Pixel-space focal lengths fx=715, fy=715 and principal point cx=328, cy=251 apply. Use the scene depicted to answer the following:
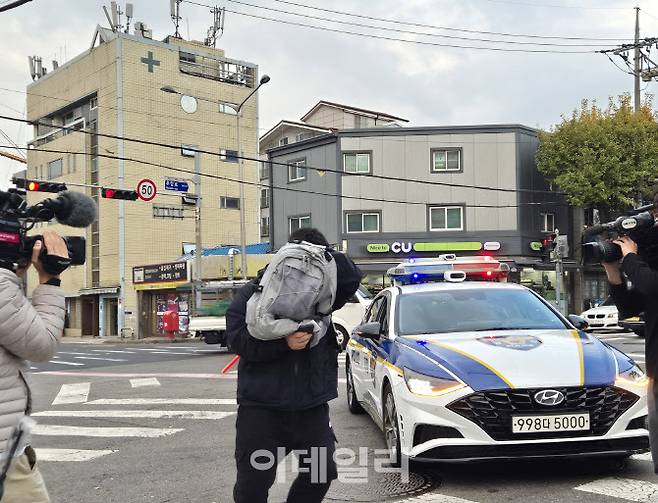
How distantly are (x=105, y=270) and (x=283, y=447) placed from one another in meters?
42.0

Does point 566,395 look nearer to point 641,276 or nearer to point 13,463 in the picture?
point 641,276

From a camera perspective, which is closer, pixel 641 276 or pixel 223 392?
pixel 641 276

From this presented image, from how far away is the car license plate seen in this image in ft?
16.1

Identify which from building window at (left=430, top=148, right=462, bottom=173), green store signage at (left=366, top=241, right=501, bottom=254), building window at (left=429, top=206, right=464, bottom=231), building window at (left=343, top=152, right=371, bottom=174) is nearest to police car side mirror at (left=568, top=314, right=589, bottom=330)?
green store signage at (left=366, top=241, right=501, bottom=254)

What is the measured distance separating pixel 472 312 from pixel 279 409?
3692mm

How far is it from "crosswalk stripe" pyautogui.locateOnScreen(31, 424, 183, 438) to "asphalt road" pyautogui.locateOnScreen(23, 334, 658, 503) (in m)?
0.01

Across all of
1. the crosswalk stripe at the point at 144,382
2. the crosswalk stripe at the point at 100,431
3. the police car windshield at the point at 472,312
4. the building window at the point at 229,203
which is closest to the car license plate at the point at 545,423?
the police car windshield at the point at 472,312

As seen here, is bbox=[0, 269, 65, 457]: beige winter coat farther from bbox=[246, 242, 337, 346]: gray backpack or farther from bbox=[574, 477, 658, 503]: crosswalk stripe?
bbox=[574, 477, 658, 503]: crosswalk stripe

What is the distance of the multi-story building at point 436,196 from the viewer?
101 ft

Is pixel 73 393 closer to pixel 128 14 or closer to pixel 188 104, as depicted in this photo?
pixel 188 104

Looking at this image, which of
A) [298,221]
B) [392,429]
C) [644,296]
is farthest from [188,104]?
[644,296]

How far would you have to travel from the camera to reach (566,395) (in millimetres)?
4949

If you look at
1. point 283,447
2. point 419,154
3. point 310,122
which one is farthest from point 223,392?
point 310,122

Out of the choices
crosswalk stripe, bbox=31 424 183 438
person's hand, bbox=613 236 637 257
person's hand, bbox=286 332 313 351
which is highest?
person's hand, bbox=613 236 637 257
